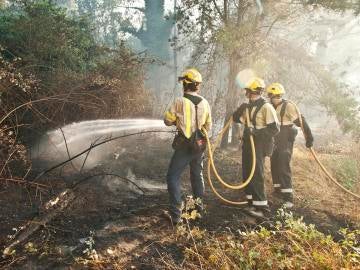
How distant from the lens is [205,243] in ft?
16.2

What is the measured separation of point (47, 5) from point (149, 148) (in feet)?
17.8

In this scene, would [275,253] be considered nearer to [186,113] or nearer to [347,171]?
[186,113]

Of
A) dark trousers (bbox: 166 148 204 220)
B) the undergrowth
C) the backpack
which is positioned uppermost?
the backpack

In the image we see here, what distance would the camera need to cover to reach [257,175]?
6.33m

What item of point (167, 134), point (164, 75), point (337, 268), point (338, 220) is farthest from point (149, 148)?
point (164, 75)

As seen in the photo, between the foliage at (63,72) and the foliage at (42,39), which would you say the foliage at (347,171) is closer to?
the foliage at (63,72)

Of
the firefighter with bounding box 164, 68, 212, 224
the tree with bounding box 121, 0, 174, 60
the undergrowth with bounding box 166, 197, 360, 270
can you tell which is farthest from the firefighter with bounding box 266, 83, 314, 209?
the tree with bounding box 121, 0, 174, 60

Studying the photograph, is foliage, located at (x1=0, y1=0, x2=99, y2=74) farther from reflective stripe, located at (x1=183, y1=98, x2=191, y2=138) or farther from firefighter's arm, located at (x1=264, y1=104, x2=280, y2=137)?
firefighter's arm, located at (x1=264, y1=104, x2=280, y2=137)

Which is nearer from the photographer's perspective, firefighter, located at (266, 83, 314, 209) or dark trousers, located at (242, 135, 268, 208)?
dark trousers, located at (242, 135, 268, 208)

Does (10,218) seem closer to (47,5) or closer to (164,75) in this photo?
(47,5)

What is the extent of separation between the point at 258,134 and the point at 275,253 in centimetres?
232

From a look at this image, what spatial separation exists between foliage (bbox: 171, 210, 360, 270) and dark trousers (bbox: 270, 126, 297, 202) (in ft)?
6.93

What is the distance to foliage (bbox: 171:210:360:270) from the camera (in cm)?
414

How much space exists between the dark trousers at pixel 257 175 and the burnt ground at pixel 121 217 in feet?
1.08
